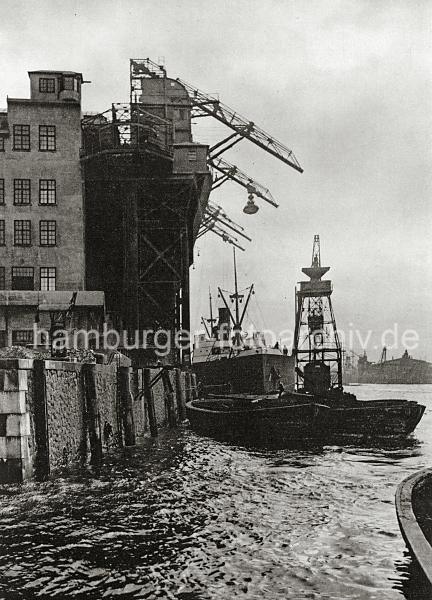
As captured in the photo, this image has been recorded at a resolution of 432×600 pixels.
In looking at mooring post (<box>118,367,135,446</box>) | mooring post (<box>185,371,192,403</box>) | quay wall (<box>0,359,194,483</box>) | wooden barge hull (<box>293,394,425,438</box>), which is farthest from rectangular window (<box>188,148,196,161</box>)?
mooring post (<box>118,367,135,446</box>)

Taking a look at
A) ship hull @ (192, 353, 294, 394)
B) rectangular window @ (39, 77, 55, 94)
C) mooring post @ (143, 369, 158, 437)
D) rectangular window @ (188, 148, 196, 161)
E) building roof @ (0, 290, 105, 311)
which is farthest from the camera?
ship hull @ (192, 353, 294, 394)

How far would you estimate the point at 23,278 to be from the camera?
135ft

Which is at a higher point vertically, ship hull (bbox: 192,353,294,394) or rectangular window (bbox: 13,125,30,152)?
rectangular window (bbox: 13,125,30,152)

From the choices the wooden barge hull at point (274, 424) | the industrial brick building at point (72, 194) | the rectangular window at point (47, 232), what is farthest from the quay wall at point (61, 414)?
the rectangular window at point (47, 232)

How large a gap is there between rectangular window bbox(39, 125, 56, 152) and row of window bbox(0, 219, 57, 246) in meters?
5.09

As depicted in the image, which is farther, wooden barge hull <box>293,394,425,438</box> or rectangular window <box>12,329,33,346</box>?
rectangular window <box>12,329,33,346</box>

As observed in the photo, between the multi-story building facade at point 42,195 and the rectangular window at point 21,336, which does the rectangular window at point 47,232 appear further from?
the rectangular window at point 21,336

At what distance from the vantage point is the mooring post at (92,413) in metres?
19.5

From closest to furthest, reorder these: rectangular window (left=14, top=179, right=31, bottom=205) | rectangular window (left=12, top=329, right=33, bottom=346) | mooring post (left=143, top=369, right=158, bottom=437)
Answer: mooring post (left=143, top=369, right=158, bottom=437), rectangular window (left=12, top=329, right=33, bottom=346), rectangular window (left=14, top=179, right=31, bottom=205)

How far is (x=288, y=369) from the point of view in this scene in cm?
6644

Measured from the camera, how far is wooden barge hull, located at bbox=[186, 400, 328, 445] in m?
27.2

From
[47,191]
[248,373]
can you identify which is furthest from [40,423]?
[248,373]

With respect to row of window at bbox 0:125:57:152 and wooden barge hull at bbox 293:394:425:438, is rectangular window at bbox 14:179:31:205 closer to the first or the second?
row of window at bbox 0:125:57:152

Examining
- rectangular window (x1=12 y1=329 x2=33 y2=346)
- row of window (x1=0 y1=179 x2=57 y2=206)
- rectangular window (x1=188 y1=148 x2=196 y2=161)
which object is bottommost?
rectangular window (x1=12 y1=329 x2=33 y2=346)
